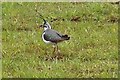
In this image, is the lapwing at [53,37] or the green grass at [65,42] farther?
the lapwing at [53,37]

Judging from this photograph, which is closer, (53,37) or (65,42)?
(53,37)

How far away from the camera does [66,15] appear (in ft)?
56.9

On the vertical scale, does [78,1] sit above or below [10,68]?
above

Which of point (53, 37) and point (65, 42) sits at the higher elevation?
point (53, 37)

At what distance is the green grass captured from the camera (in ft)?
43.5

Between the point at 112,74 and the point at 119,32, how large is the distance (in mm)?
3039

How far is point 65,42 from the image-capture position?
14789 millimetres

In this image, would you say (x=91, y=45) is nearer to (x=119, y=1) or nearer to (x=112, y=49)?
(x=112, y=49)

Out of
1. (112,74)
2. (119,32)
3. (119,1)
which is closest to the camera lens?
(112,74)

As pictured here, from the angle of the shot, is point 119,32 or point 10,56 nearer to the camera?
point 10,56

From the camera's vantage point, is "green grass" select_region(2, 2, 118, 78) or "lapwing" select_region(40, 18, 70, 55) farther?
"lapwing" select_region(40, 18, 70, 55)

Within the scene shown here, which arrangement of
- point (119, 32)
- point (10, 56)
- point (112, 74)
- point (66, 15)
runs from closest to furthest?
1. point (112, 74)
2. point (10, 56)
3. point (119, 32)
4. point (66, 15)

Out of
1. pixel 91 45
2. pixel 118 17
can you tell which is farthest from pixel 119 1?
pixel 91 45

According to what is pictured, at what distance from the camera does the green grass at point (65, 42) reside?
43.5 ft
